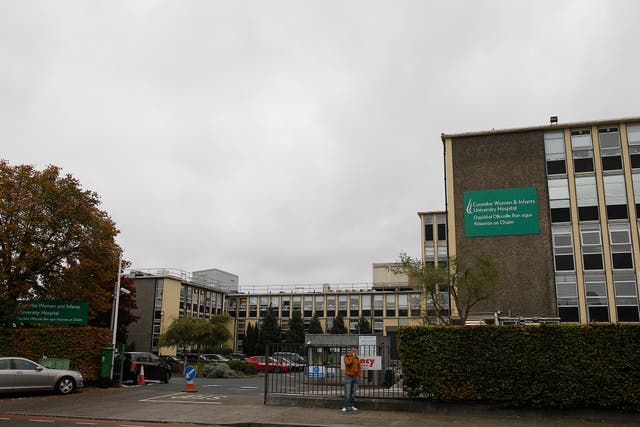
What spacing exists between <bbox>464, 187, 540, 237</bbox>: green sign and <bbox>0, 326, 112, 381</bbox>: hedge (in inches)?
927

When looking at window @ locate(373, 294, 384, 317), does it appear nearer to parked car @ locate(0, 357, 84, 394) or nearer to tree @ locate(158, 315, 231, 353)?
tree @ locate(158, 315, 231, 353)

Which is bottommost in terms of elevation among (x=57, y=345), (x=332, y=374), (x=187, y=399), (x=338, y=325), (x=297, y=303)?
(x=187, y=399)

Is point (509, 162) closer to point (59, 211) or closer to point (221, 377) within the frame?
point (221, 377)

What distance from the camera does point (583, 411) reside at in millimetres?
13648

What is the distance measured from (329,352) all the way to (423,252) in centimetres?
4598

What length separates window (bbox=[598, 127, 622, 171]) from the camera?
116 ft

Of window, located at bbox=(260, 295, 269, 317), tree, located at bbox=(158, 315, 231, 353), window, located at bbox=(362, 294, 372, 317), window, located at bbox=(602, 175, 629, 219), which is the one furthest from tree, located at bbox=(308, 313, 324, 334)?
window, located at bbox=(602, 175, 629, 219)

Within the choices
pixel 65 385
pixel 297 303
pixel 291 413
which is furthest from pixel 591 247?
pixel 297 303

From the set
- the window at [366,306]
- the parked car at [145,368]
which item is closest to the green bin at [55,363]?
the parked car at [145,368]

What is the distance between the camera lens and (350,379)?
14.9m

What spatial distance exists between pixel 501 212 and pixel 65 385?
1060 inches

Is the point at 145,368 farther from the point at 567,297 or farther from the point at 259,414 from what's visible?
the point at 567,297

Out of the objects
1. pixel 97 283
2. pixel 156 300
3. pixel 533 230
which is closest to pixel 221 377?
pixel 97 283

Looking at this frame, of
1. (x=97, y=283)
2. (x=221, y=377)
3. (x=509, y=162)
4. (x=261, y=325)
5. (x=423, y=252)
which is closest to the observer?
(x=97, y=283)
